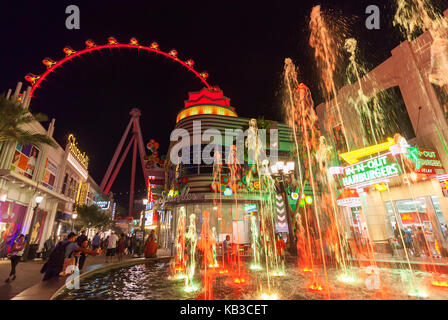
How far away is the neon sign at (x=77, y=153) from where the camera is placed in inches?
1141

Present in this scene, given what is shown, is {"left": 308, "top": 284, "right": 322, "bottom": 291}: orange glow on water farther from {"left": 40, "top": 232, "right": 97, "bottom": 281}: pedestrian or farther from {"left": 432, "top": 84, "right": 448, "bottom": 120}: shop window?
{"left": 432, "top": 84, "right": 448, "bottom": 120}: shop window

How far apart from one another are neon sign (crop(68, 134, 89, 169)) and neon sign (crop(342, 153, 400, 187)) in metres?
32.0

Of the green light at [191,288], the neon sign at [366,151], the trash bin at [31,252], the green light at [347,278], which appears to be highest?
the neon sign at [366,151]

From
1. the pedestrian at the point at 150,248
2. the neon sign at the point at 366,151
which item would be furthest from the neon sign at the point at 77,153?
the neon sign at the point at 366,151

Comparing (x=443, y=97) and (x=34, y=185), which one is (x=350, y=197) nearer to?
(x=443, y=97)

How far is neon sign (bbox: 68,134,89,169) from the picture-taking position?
2897 centimetres

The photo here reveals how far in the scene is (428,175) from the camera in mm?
12609

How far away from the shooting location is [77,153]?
31984 millimetres

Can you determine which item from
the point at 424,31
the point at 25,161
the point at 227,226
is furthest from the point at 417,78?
the point at 25,161

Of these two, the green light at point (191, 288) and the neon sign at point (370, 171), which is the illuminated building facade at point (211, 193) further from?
the green light at point (191, 288)

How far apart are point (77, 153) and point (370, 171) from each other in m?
35.9

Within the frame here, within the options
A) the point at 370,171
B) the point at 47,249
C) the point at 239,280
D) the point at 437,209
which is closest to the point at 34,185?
the point at 47,249

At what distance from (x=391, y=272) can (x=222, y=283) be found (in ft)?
22.3

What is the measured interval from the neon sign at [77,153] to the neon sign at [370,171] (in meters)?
32.0
